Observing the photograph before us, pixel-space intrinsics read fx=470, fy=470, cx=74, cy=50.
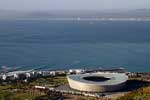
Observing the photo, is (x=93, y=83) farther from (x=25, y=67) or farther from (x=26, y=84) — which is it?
(x=25, y=67)

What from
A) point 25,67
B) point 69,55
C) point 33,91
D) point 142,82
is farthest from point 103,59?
point 33,91

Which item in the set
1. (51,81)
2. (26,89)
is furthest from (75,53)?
(26,89)

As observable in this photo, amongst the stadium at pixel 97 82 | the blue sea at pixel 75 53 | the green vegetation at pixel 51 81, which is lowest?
the blue sea at pixel 75 53

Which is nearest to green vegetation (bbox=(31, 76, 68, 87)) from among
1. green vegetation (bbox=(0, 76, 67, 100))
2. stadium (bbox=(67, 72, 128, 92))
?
green vegetation (bbox=(0, 76, 67, 100))

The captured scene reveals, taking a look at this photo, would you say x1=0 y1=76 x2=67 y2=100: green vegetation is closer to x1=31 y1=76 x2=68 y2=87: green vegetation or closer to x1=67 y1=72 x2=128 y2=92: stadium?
x1=31 y1=76 x2=68 y2=87: green vegetation

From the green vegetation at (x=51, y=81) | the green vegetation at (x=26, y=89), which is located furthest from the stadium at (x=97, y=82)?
the green vegetation at (x=26, y=89)

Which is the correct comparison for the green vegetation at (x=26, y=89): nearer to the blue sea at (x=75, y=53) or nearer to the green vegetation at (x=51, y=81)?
the green vegetation at (x=51, y=81)

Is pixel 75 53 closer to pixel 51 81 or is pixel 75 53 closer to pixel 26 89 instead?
pixel 51 81

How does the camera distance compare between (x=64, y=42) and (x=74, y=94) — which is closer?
(x=74, y=94)
